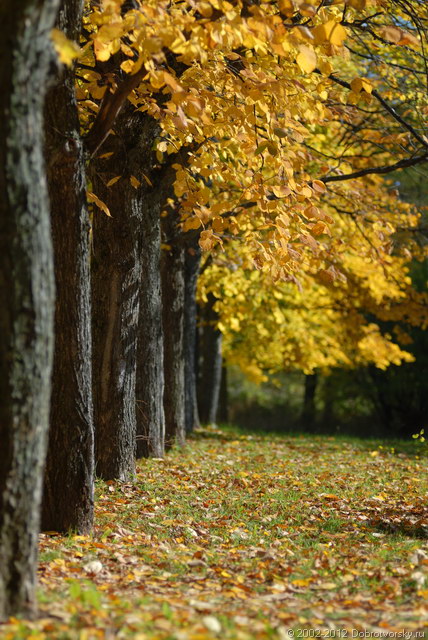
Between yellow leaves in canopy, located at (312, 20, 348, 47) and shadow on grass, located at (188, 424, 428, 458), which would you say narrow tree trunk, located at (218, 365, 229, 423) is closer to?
shadow on grass, located at (188, 424, 428, 458)

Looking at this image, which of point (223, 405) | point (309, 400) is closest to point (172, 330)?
point (223, 405)

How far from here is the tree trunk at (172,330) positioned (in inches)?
470

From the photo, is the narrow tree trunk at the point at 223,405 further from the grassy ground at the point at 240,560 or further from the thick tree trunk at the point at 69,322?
the thick tree trunk at the point at 69,322

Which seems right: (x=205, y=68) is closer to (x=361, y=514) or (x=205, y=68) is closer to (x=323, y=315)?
(x=361, y=514)

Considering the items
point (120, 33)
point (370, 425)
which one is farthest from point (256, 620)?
point (370, 425)

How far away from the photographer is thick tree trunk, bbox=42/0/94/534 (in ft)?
17.4

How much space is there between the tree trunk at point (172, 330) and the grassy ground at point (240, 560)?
249cm

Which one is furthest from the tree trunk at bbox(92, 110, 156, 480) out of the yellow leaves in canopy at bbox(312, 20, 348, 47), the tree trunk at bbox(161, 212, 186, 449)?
the tree trunk at bbox(161, 212, 186, 449)

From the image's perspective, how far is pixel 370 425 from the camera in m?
25.5

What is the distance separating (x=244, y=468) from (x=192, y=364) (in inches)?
193

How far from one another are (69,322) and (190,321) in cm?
891

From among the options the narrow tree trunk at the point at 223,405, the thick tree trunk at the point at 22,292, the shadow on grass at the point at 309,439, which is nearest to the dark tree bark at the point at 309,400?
the narrow tree trunk at the point at 223,405

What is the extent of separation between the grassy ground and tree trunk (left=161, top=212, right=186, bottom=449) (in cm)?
249

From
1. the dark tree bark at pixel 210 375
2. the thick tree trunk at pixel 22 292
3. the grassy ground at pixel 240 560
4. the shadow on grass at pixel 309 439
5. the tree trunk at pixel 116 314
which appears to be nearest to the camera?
the thick tree trunk at pixel 22 292
